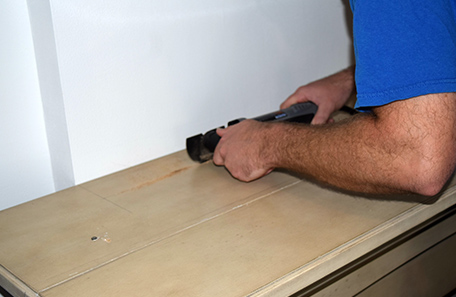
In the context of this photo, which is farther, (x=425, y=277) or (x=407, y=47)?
(x=425, y=277)

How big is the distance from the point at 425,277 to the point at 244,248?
713mm

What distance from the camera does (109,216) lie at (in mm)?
954

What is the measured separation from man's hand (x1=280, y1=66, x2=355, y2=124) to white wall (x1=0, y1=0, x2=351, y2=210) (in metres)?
0.10

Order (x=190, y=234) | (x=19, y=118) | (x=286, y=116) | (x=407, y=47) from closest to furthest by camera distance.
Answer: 1. (x=407, y=47)
2. (x=190, y=234)
3. (x=19, y=118)
4. (x=286, y=116)

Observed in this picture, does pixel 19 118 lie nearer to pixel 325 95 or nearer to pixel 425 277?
pixel 325 95

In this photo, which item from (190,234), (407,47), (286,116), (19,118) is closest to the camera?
(407,47)

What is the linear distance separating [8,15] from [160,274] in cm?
61

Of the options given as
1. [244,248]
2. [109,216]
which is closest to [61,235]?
[109,216]

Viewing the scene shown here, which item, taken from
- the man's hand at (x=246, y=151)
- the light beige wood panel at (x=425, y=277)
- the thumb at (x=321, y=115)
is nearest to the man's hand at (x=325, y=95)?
the thumb at (x=321, y=115)

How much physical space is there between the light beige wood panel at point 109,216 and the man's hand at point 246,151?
1.3 inches

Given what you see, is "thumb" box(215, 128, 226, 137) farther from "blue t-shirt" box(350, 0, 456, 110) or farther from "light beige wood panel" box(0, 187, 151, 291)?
"blue t-shirt" box(350, 0, 456, 110)

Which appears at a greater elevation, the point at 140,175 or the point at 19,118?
the point at 19,118

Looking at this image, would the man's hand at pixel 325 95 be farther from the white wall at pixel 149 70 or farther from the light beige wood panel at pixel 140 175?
the light beige wood panel at pixel 140 175

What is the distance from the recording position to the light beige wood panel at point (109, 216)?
2.67 ft
